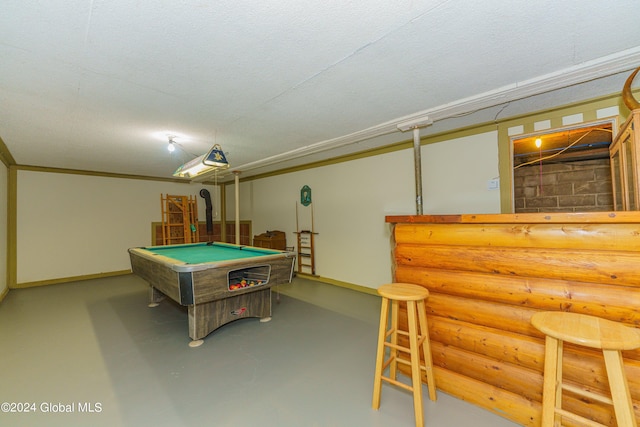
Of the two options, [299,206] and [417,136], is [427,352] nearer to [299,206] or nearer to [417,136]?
[417,136]

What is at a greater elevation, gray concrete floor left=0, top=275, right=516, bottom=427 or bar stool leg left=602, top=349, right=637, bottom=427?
bar stool leg left=602, top=349, right=637, bottom=427

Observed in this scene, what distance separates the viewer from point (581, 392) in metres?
1.22

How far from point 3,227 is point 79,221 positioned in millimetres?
1169

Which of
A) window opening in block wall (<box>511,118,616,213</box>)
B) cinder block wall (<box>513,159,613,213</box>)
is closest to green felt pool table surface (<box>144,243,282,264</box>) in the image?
window opening in block wall (<box>511,118,616,213</box>)

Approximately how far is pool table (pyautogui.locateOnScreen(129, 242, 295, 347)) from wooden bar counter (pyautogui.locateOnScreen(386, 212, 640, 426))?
5.82 feet

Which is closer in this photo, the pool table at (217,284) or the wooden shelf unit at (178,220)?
the pool table at (217,284)

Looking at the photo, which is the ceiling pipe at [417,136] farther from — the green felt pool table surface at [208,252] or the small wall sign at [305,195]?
the small wall sign at [305,195]

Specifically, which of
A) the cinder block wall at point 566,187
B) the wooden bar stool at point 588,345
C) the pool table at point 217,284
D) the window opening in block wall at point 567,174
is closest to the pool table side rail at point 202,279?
the pool table at point 217,284

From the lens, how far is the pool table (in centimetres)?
272

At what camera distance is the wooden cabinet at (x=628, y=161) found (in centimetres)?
154

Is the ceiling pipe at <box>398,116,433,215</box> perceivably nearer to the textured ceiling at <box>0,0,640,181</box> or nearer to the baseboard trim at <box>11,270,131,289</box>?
the textured ceiling at <box>0,0,640,181</box>

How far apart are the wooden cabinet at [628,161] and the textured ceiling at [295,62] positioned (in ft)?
2.01

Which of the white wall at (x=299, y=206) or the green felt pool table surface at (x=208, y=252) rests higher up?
the white wall at (x=299, y=206)

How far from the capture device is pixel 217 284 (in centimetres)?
288
